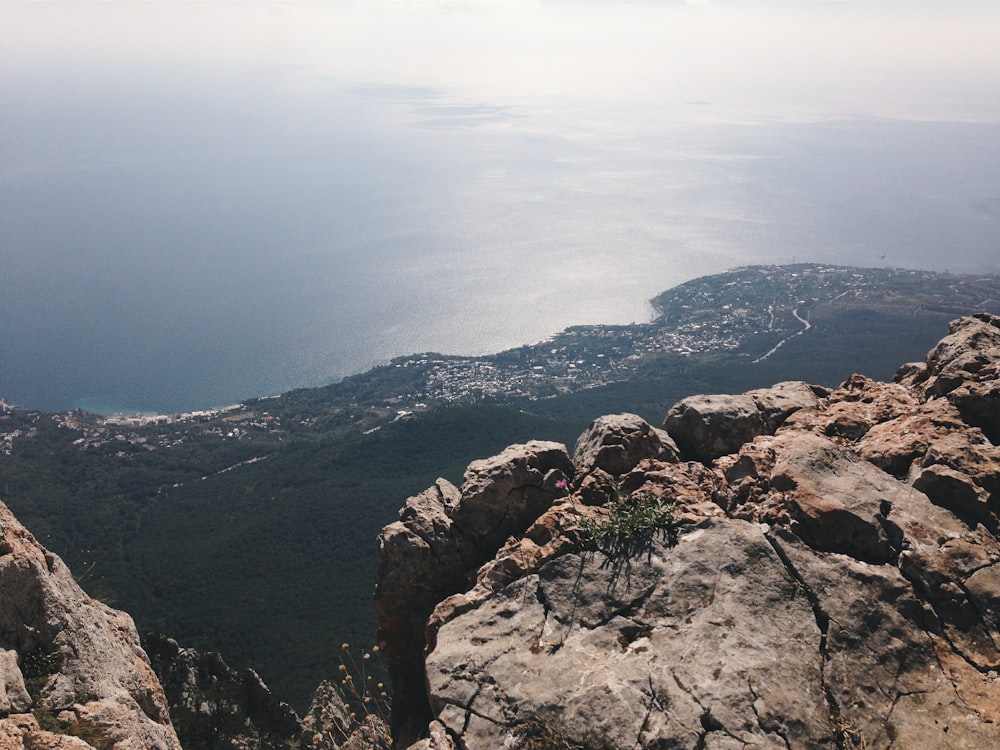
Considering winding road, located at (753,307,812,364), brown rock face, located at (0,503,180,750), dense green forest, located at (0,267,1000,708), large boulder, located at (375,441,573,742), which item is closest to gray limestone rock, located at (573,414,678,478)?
large boulder, located at (375,441,573,742)

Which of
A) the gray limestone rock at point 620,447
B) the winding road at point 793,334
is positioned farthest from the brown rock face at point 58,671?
the winding road at point 793,334

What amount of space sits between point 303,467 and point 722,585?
2364 inches

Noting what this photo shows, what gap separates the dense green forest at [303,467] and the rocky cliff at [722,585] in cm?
494

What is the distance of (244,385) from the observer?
129250 millimetres

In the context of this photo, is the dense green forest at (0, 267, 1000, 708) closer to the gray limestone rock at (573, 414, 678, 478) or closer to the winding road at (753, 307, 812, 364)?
the winding road at (753, 307, 812, 364)

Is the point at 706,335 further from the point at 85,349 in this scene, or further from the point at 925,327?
the point at 85,349

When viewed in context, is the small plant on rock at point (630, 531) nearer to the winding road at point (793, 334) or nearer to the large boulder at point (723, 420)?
the large boulder at point (723, 420)

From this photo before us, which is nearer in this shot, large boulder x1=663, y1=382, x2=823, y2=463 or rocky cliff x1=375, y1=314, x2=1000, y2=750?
rocky cliff x1=375, y1=314, x2=1000, y2=750

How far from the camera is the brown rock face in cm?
544

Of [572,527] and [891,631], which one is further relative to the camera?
[572,527]

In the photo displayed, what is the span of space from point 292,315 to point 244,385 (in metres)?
37.6

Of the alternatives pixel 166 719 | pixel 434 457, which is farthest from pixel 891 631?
pixel 434 457

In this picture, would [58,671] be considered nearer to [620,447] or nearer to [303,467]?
[620,447]

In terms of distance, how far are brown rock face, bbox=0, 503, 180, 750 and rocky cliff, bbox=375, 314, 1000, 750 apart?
9.46ft
